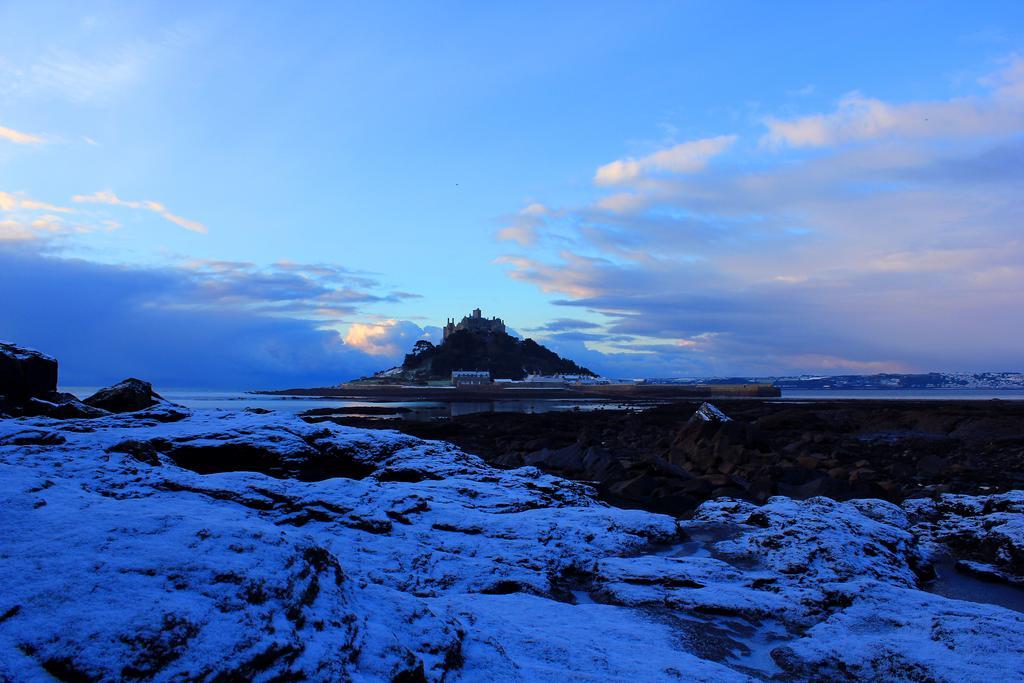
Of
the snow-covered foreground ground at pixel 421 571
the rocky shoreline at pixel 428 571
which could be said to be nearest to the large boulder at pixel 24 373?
the rocky shoreline at pixel 428 571

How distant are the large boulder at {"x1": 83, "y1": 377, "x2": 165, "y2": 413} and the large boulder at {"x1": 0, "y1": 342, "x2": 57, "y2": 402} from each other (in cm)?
101

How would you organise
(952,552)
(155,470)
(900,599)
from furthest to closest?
(952,552)
(155,470)
(900,599)

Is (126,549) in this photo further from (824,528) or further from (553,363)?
(553,363)

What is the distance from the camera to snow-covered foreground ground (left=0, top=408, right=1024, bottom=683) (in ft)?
12.3

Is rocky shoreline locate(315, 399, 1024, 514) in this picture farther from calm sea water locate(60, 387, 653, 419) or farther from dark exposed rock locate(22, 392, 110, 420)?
calm sea water locate(60, 387, 653, 419)

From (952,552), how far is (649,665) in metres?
8.70

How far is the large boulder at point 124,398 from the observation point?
15.5 metres

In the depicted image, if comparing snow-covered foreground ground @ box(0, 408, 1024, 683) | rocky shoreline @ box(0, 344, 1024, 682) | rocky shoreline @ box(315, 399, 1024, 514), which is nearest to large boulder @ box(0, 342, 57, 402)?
rocky shoreline @ box(0, 344, 1024, 682)

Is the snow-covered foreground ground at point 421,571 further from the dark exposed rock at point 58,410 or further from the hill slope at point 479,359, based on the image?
the hill slope at point 479,359

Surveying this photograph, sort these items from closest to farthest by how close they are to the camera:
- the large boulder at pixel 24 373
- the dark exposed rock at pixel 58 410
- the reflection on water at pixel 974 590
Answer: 1. the reflection on water at pixel 974 590
2. the dark exposed rock at pixel 58 410
3. the large boulder at pixel 24 373

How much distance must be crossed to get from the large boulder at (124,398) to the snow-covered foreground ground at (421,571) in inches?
135

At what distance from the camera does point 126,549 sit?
4.24 metres

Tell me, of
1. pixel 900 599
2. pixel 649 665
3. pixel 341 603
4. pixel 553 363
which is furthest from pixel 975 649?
pixel 553 363

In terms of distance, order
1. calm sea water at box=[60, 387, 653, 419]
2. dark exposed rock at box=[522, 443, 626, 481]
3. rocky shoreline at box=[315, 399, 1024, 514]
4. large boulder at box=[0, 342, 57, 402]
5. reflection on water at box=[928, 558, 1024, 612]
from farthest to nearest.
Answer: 1. calm sea water at box=[60, 387, 653, 419]
2. dark exposed rock at box=[522, 443, 626, 481]
3. rocky shoreline at box=[315, 399, 1024, 514]
4. large boulder at box=[0, 342, 57, 402]
5. reflection on water at box=[928, 558, 1024, 612]
